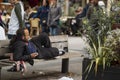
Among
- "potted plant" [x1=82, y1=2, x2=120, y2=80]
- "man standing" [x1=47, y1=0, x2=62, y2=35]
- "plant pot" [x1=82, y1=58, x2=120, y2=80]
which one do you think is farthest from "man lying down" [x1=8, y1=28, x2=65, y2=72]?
"man standing" [x1=47, y1=0, x2=62, y2=35]

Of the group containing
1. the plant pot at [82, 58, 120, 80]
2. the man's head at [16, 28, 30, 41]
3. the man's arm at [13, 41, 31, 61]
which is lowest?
the plant pot at [82, 58, 120, 80]

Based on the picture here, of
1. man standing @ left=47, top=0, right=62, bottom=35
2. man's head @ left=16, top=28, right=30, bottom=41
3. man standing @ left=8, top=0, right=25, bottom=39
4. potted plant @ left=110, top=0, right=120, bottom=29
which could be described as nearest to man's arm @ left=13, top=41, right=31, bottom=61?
man's head @ left=16, top=28, right=30, bottom=41

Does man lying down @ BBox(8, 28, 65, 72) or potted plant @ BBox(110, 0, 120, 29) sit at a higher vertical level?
potted plant @ BBox(110, 0, 120, 29)

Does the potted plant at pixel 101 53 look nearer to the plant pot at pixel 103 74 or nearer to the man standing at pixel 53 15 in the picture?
the plant pot at pixel 103 74

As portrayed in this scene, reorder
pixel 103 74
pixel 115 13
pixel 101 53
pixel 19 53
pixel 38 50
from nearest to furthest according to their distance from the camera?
1. pixel 103 74
2. pixel 101 53
3. pixel 115 13
4. pixel 19 53
5. pixel 38 50

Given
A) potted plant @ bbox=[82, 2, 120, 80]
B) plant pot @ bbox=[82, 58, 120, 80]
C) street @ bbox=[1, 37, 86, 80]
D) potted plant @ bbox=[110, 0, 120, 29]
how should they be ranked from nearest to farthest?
1. plant pot @ bbox=[82, 58, 120, 80]
2. potted plant @ bbox=[82, 2, 120, 80]
3. potted plant @ bbox=[110, 0, 120, 29]
4. street @ bbox=[1, 37, 86, 80]

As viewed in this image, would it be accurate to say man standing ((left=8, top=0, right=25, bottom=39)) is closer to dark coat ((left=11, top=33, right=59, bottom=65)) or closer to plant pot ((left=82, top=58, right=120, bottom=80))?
dark coat ((left=11, top=33, right=59, bottom=65))

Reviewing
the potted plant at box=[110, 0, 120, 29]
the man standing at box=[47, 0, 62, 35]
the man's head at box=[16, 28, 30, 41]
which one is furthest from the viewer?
the man standing at box=[47, 0, 62, 35]

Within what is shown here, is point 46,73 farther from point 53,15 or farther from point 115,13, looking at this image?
point 53,15

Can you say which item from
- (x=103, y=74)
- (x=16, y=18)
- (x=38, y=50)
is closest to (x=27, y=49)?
(x=38, y=50)

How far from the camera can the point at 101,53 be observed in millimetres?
6379

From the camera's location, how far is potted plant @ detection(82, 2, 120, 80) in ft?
20.2

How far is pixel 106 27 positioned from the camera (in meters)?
6.52

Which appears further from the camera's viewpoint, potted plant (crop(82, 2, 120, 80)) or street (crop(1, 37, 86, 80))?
street (crop(1, 37, 86, 80))
